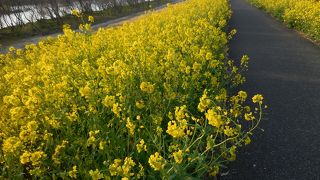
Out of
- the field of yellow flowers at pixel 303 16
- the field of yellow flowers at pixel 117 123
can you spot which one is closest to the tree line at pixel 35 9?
the field of yellow flowers at pixel 303 16

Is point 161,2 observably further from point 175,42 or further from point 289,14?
point 175,42

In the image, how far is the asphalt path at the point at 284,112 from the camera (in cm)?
397

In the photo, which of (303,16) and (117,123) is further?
(303,16)

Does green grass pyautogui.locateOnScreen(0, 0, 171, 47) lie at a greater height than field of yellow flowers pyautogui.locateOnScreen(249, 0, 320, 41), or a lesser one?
lesser

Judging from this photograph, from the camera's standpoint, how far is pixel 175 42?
229 inches

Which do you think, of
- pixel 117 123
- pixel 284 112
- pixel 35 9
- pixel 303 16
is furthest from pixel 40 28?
pixel 117 123

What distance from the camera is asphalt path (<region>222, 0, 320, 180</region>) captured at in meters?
3.97

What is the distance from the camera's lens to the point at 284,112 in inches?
213

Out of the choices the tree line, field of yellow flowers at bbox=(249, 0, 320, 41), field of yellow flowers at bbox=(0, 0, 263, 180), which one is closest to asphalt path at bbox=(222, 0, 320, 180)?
field of yellow flowers at bbox=(0, 0, 263, 180)

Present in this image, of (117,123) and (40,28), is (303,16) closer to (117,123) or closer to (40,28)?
(117,123)

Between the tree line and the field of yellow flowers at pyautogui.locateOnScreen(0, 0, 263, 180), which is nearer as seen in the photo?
the field of yellow flowers at pyautogui.locateOnScreen(0, 0, 263, 180)

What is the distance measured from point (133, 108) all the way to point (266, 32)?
1075cm

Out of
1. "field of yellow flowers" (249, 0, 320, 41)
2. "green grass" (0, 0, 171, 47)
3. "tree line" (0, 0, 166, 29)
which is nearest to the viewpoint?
"field of yellow flowers" (249, 0, 320, 41)

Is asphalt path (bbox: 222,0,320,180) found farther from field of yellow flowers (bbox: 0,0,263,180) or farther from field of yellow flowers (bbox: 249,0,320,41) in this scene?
field of yellow flowers (bbox: 249,0,320,41)
